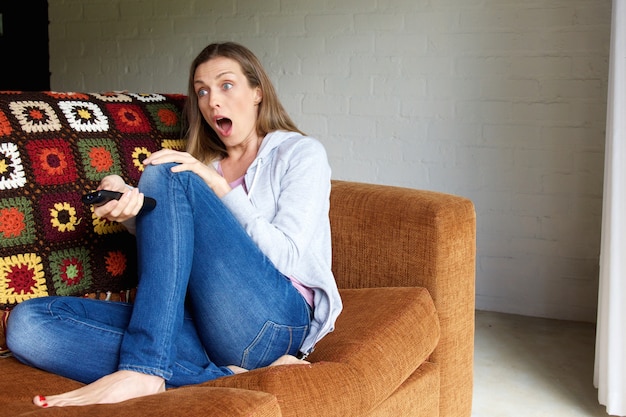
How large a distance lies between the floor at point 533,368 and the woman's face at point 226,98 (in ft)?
3.58

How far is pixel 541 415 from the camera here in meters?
2.37

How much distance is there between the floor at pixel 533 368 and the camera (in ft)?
7.97

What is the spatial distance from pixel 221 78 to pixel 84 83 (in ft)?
7.71

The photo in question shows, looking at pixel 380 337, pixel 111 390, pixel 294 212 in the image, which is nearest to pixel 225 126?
pixel 294 212

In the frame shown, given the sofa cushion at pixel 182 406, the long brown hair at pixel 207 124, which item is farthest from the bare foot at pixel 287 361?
the long brown hair at pixel 207 124

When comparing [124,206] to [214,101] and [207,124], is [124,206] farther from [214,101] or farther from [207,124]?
[207,124]

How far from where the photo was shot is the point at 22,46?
432cm

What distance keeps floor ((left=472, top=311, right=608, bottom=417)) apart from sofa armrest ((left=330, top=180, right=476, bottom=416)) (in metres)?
0.37

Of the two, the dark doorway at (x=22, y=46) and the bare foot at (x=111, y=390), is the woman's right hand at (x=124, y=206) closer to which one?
the bare foot at (x=111, y=390)

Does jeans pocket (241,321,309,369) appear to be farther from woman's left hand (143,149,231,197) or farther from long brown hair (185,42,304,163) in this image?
long brown hair (185,42,304,163)

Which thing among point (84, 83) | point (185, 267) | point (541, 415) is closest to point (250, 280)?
point (185, 267)

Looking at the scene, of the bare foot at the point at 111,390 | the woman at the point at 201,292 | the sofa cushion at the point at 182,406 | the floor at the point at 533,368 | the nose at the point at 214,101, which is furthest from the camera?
the floor at the point at 533,368

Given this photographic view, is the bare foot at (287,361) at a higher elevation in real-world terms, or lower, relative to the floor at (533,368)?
higher

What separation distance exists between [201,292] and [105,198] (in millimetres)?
253
